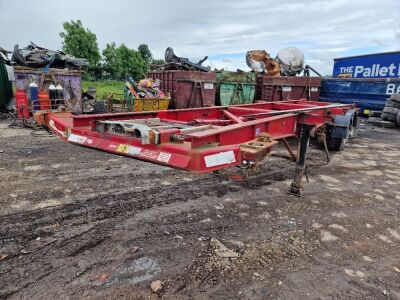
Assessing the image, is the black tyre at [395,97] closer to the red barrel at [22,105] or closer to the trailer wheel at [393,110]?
the trailer wheel at [393,110]

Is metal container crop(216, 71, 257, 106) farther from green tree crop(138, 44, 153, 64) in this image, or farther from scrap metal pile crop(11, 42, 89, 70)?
green tree crop(138, 44, 153, 64)

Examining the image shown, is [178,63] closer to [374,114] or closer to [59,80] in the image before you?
[59,80]

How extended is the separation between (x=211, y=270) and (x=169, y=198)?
5.26ft

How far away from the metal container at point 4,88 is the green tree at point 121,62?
112 feet

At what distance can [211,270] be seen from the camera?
267 centimetres

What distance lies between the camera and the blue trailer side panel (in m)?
11.5

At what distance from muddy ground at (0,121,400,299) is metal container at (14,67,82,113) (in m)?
5.70

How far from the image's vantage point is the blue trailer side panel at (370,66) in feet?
37.8

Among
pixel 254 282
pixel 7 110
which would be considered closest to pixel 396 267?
pixel 254 282

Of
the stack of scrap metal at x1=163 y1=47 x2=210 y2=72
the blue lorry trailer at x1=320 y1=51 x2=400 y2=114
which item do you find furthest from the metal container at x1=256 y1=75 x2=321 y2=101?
the stack of scrap metal at x1=163 y1=47 x2=210 y2=72

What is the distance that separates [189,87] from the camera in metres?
10.9

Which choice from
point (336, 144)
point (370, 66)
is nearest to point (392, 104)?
point (370, 66)

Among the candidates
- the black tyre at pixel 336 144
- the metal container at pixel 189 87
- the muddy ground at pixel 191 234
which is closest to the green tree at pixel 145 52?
the metal container at pixel 189 87

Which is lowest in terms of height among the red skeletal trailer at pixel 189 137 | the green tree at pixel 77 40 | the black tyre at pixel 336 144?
the black tyre at pixel 336 144
